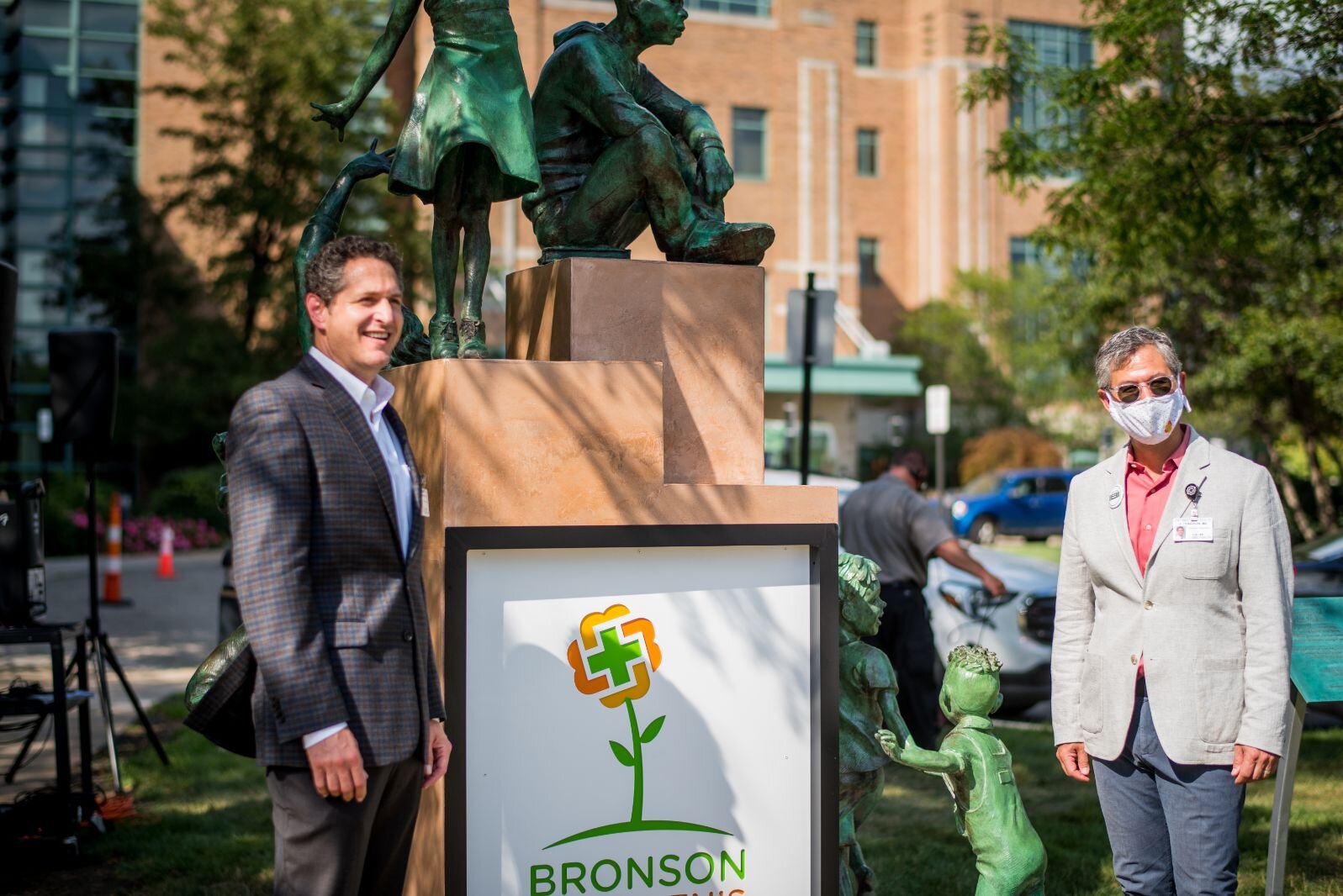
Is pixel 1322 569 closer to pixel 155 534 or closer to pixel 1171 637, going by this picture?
pixel 1171 637

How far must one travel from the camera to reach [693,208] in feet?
16.8

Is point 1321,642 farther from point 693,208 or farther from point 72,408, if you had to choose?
point 72,408

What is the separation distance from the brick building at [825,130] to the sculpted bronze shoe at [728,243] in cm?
3456

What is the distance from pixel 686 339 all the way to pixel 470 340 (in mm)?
723

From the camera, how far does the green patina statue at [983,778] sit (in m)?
4.48

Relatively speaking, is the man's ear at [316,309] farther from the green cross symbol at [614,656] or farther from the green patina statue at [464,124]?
the green cross symbol at [614,656]

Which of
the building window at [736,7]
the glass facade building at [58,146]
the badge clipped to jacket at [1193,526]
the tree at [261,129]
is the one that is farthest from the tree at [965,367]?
the badge clipped to jacket at [1193,526]

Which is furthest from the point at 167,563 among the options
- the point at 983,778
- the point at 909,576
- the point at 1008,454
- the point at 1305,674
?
the point at 1008,454

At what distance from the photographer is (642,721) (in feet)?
14.7

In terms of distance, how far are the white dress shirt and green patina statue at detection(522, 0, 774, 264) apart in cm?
172

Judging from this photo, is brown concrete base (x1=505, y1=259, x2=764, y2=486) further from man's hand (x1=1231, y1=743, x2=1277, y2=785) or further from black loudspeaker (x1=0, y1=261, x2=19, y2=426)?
black loudspeaker (x1=0, y1=261, x2=19, y2=426)

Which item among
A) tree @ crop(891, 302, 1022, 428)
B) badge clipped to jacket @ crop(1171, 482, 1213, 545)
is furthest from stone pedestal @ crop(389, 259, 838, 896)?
tree @ crop(891, 302, 1022, 428)

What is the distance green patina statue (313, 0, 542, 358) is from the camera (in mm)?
4672

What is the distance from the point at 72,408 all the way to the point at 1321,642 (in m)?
7.01
